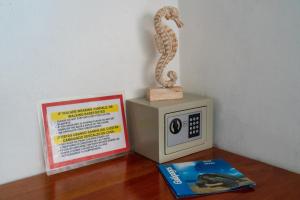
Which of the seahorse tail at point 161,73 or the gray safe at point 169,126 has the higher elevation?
the seahorse tail at point 161,73

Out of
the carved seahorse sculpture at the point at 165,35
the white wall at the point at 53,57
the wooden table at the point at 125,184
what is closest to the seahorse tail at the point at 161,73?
the carved seahorse sculpture at the point at 165,35

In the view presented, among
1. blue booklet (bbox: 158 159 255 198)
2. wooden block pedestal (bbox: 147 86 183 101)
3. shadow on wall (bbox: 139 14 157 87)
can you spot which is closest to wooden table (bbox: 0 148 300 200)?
blue booklet (bbox: 158 159 255 198)

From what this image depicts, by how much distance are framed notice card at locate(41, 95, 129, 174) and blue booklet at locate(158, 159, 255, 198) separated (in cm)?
21

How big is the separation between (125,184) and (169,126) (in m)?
0.25

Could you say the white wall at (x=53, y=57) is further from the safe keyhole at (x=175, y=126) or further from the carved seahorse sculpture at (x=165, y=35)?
the safe keyhole at (x=175, y=126)

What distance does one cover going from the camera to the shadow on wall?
105cm

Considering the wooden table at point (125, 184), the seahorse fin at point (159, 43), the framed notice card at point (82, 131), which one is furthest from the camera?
the seahorse fin at point (159, 43)

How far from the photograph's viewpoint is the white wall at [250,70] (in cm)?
82

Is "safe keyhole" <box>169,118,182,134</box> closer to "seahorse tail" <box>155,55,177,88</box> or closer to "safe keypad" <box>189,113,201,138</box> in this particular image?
"safe keypad" <box>189,113,201,138</box>

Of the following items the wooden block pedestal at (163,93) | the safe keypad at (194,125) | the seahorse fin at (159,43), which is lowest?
the safe keypad at (194,125)

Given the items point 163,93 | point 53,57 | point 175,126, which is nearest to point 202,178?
point 175,126

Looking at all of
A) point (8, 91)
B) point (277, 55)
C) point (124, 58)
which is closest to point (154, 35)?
point (124, 58)

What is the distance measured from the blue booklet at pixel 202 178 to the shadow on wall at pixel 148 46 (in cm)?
37

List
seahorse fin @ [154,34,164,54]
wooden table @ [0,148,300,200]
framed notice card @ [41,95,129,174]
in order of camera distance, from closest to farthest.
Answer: wooden table @ [0,148,300,200] → framed notice card @ [41,95,129,174] → seahorse fin @ [154,34,164,54]
